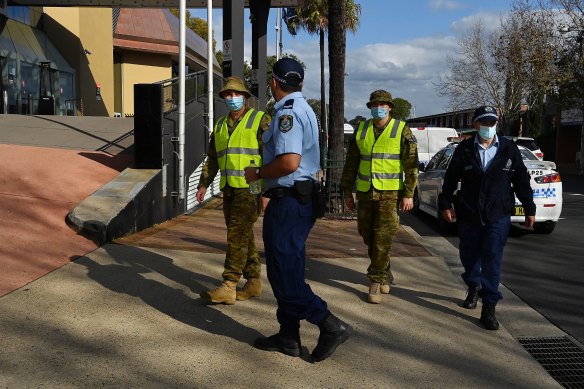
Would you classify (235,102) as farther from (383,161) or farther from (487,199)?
(487,199)

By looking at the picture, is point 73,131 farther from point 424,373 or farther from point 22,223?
point 424,373

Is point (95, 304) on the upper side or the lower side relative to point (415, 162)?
lower

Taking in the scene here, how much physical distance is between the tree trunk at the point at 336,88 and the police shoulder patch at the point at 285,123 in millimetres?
7732

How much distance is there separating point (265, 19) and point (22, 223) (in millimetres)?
12787

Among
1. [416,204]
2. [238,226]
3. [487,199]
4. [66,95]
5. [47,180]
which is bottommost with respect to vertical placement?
[416,204]

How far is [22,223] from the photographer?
669 centimetres

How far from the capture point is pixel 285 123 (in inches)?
141

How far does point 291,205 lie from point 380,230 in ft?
6.20

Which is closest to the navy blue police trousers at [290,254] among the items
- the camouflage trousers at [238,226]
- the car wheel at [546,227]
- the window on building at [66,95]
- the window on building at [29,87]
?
the camouflage trousers at [238,226]

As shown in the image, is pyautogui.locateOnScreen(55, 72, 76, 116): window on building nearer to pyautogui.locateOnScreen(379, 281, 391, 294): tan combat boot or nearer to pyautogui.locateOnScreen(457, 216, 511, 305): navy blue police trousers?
pyautogui.locateOnScreen(379, 281, 391, 294): tan combat boot

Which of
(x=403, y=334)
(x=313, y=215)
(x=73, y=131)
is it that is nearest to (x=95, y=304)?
(x=313, y=215)

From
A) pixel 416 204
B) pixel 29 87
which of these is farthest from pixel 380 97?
pixel 29 87

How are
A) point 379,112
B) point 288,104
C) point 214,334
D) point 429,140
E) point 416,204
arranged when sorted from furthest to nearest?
point 429,140
point 416,204
point 379,112
point 214,334
point 288,104

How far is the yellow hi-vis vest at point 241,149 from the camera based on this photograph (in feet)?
15.8
